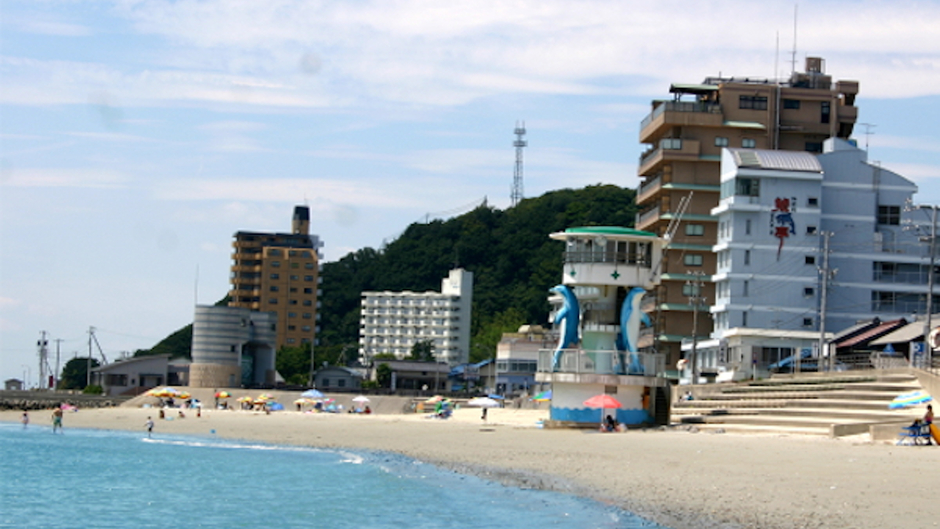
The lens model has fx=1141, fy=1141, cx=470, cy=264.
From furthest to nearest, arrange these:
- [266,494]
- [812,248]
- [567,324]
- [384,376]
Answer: [384,376], [812,248], [567,324], [266,494]

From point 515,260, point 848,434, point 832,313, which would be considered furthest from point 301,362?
point 848,434

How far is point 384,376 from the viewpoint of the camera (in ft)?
492

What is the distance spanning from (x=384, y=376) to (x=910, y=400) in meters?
113

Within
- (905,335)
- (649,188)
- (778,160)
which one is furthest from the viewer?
(649,188)

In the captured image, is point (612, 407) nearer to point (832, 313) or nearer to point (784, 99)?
point (832, 313)

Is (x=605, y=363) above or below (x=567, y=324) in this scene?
below

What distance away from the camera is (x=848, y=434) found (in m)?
39.2

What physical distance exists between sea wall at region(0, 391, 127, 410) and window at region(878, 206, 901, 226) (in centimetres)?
7266

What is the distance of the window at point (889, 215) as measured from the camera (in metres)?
78.6

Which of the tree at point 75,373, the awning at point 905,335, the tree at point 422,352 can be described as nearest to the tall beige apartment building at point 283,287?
the tree at point 422,352

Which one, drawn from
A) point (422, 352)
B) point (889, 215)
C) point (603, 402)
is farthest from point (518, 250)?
point (603, 402)

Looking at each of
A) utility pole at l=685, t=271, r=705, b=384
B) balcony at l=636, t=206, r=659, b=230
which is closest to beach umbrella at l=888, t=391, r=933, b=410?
utility pole at l=685, t=271, r=705, b=384

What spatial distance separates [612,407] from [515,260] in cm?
13390

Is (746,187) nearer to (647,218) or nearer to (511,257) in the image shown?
(647,218)
